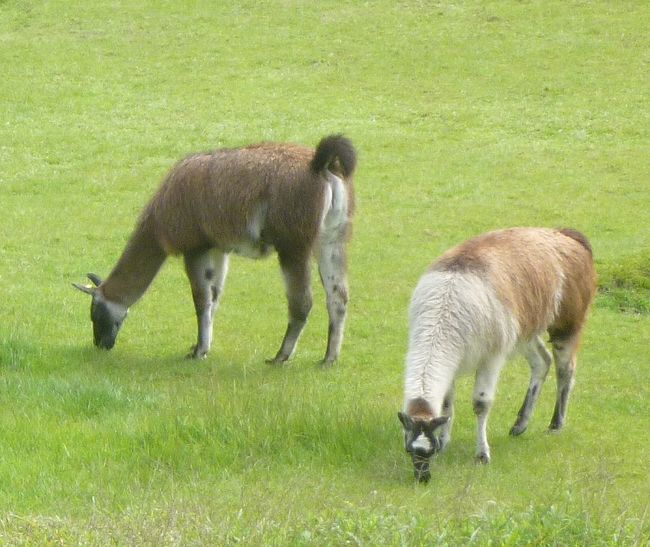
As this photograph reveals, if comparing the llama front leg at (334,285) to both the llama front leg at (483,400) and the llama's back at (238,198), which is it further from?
the llama front leg at (483,400)

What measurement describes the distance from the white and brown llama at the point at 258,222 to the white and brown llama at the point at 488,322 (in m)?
2.03

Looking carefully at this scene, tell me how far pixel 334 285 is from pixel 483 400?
2946 mm

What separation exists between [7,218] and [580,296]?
10492mm

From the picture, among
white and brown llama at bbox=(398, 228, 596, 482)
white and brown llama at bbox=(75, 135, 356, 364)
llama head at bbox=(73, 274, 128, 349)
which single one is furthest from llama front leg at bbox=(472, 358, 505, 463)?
llama head at bbox=(73, 274, 128, 349)

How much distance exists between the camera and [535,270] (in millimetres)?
8398

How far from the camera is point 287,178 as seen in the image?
1021 cm

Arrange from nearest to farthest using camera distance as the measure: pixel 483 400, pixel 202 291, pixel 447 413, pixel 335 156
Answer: pixel 483 400
pixel 447 413
pixel 335 156
pixel 202 291

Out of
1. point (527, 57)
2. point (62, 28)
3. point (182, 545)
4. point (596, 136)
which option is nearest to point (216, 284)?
point (182, 545)

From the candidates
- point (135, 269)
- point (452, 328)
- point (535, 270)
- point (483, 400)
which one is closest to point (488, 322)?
point (452, 328)

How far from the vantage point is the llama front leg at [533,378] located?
28.8ft

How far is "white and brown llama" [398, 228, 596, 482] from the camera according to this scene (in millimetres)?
7434

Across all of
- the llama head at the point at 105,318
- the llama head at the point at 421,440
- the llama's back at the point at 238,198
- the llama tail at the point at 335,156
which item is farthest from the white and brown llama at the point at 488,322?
the llama head at the point at 105,318

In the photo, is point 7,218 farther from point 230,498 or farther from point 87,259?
point 230,498

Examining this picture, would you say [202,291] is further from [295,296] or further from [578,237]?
[578,237]
